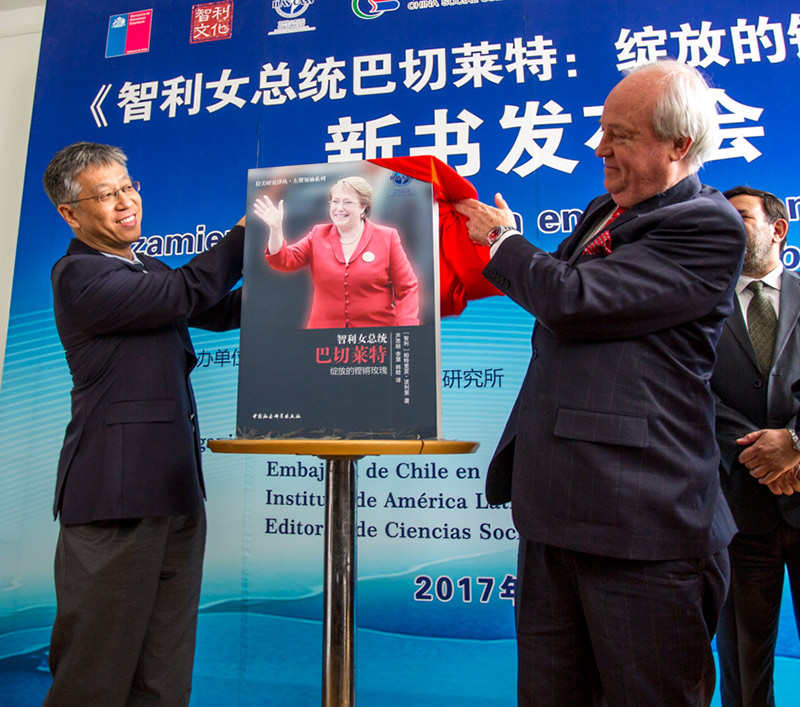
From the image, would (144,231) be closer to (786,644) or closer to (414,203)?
(414,203)

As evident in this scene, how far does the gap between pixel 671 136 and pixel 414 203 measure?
1.74ft

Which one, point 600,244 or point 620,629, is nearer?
point 620,629

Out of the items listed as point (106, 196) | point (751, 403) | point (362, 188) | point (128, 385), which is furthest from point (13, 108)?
point (751, 403)

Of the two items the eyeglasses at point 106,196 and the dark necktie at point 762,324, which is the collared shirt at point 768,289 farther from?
the eyeglasses at point 106,196

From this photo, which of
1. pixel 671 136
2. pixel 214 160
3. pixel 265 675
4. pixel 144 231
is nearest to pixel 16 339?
pixel 144 231

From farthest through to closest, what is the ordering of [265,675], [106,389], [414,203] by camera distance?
[265,675] < [106,389] < [414,203]

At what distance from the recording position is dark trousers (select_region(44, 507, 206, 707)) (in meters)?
1.43

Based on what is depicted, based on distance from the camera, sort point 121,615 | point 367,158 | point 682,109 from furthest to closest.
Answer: point 367,158
point 121,615
point 682,109

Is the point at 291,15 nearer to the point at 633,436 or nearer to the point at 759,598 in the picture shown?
the point at 633,436

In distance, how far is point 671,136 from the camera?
4.04ft

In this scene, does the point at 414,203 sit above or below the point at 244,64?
below

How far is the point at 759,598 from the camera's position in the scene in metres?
1.77

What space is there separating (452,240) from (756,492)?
1.08 meters

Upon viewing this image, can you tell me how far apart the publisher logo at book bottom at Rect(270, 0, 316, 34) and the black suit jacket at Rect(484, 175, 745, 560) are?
2082 millimetres
